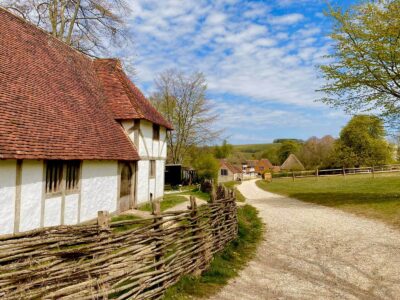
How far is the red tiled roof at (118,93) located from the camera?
15805mm

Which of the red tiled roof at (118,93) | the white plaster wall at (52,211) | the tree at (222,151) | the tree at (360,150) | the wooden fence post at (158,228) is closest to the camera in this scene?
the wooden fence post at (158,228)

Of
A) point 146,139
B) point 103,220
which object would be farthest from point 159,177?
point 103,220

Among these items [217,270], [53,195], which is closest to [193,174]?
[53,195]

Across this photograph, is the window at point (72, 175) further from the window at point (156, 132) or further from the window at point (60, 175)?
the window at point (156, 132)

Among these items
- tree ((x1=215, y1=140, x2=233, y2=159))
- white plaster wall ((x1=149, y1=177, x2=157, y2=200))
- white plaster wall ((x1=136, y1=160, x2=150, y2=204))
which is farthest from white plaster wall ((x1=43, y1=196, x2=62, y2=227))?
tree ((x1=215, y1=140, x2=233, y2=159))

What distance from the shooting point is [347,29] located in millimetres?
16141

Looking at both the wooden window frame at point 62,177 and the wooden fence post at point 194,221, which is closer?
the wooden fence post at point 194,221

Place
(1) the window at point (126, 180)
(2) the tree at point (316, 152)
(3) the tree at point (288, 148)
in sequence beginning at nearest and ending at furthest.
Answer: (1) the window at point (126, 180) → (2) the tree at point (316, 152) → (3) the tree at point (288, 148)

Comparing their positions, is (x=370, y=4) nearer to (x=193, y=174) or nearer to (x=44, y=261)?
(x=44, y=261)

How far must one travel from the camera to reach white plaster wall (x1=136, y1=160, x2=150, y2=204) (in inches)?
650

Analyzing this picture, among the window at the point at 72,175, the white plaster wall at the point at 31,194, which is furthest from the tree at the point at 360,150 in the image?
the white plaster wall at the point at 31,194

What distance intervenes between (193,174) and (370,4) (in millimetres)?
26730

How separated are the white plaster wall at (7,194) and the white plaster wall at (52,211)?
1285 mm

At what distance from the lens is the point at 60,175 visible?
34.0 feet
